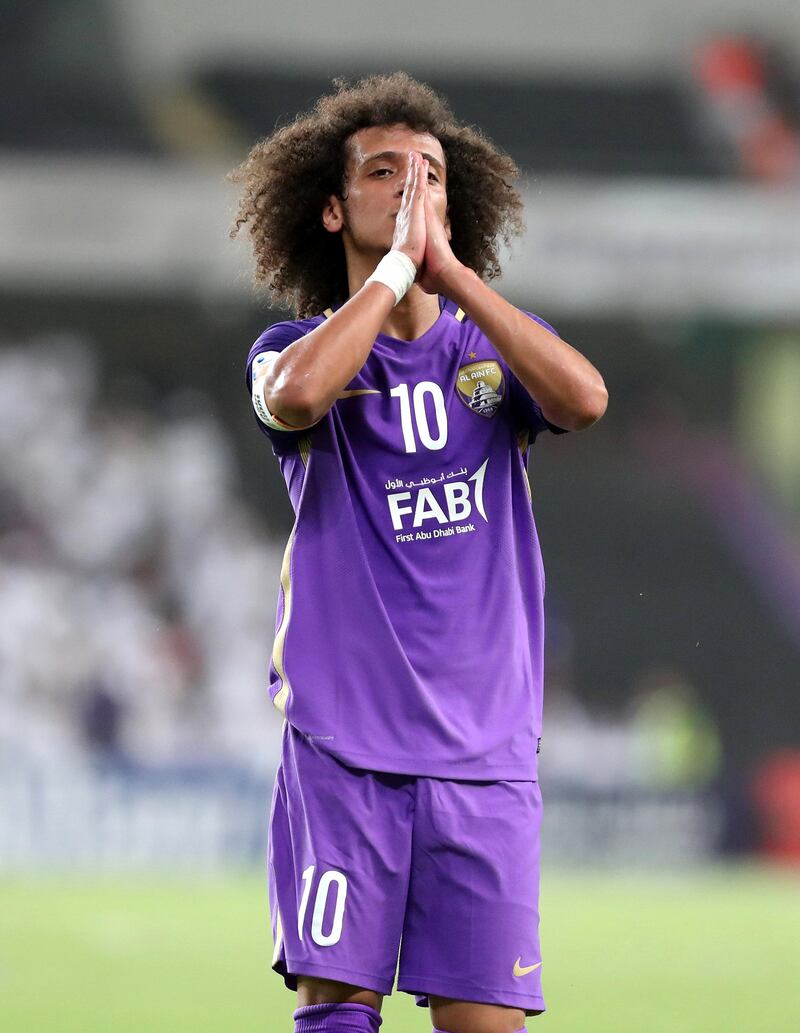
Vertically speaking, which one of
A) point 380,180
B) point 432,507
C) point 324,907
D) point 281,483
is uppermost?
point 281,483

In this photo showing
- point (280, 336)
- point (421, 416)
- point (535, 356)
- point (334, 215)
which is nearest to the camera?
point (535, 356)

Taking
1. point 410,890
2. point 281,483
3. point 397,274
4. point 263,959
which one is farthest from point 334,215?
point 281,483

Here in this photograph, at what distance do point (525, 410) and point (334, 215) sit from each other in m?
0.60

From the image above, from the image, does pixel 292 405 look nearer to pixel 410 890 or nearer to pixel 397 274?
pixel 397 274

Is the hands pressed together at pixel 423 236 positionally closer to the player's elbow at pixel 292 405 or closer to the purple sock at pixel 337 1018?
the player's elbow at pixel 292 405

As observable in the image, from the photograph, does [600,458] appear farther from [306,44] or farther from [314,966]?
[314,966]

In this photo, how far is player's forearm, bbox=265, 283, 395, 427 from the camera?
2936 mm

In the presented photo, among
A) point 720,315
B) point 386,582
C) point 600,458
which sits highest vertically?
point 720,315

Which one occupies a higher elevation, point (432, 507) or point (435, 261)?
point (435, 261)

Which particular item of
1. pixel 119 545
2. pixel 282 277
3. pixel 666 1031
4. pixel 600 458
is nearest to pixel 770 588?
pixel 600 458

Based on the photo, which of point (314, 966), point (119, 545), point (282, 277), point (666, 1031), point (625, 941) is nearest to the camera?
point (314, 966)

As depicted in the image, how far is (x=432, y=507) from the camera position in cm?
309

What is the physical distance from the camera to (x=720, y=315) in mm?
18781

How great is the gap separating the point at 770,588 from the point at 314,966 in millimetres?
16252
